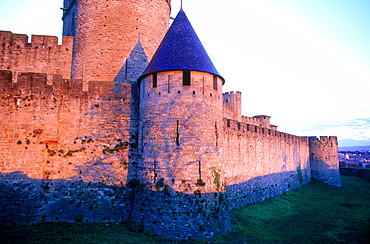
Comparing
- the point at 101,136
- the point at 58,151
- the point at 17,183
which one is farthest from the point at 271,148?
the point at 17,183

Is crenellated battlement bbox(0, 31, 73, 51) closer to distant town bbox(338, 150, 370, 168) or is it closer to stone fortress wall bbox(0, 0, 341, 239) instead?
stone fortress wall bbox(0, 0, 341, 239)

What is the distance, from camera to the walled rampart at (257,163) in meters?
14.6

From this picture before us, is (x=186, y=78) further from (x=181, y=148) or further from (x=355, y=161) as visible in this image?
(x=355, y=161)

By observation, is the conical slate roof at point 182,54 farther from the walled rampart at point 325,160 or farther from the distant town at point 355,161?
the distant town at point 355,161

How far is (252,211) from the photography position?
46.6 ft

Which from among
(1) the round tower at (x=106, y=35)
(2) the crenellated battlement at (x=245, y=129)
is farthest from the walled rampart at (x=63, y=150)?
(2) the crenellated battlement at (x=245, y=129)

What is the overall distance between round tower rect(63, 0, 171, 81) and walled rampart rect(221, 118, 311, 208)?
7.34 metres

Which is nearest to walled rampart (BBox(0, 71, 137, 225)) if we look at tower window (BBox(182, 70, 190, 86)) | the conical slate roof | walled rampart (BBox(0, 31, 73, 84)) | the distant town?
the conical slate roof

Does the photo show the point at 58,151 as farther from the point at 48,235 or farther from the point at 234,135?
the point at 234,135

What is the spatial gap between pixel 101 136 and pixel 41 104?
9.14 feet

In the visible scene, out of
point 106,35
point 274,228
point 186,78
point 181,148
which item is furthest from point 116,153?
point 274,228

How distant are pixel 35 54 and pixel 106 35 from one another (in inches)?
164

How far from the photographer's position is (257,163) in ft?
58.5

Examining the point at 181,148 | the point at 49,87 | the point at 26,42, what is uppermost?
the point at 26,42
